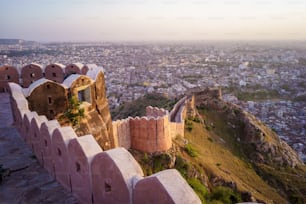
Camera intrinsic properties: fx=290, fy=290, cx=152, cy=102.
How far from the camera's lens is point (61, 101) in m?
7.82

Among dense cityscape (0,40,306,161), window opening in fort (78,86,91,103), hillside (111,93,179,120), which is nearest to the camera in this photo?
window opening in fort (78,86,91,103)

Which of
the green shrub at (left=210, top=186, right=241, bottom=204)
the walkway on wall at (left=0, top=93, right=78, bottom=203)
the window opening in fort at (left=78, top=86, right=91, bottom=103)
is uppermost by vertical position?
the window opening in fort at (left=78, top=86, right=91, bottom=103)

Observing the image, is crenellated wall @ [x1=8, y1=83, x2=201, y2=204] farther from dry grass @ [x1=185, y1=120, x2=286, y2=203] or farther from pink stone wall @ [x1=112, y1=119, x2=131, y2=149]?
dry grass @ [x1=185, y1=120, x2=286, y2=203]

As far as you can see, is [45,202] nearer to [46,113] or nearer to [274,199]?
[46,113]

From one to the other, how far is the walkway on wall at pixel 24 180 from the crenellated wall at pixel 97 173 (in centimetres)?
13

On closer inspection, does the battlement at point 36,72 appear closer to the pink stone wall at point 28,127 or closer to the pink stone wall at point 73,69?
the pink stone wall at point 73,69

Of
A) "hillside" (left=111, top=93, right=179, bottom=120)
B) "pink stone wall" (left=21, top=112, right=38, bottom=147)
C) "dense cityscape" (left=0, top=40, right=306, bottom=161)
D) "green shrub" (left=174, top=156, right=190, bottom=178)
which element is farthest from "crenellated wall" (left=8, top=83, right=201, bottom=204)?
"dense cityscape" (left=0, top=40, right=306, bottom=161)

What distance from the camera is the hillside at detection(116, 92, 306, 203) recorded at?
1320cm

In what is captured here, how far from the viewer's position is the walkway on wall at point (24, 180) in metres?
3.82

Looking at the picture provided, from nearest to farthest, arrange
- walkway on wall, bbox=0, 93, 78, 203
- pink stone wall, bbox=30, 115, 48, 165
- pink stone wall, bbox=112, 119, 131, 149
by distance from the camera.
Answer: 1. walkway on wall, bbox=0, 93, 78, 203
2. pink stone wall, bbox=30, 115, 48, 165
3. pink stone wall, bbox=112, 119, 131, 149

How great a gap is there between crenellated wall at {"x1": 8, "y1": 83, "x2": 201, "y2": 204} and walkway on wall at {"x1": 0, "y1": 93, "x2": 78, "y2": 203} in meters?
0.13

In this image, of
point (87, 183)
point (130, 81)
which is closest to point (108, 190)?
point (87, 183)

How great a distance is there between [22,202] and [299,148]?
35269 millimetres

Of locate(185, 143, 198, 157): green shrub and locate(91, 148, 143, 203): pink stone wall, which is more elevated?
locate(91, 148, 143, 203): pink stone wall
